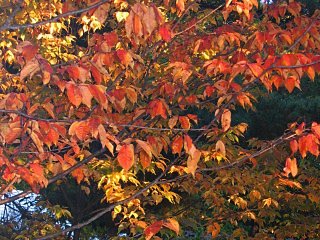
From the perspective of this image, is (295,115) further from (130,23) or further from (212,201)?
(130,23)

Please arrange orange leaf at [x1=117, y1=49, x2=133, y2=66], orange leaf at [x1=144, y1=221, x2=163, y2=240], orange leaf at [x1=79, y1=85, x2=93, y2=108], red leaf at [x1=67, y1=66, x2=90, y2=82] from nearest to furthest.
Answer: orange leaf at [x1=79, y1=85, x2=93, y2=108]
red leaf at [x1=67, y1=66, x2=90, y2=82]
orange leaf at [x1=117, y1=49, x2=133, y2=66]
orange leaf at [x1=144, y1=221, x2=163, y2=240]

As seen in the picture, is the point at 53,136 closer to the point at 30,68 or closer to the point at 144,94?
the point at 30,68

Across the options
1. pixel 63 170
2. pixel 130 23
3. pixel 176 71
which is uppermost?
pixel 130 23

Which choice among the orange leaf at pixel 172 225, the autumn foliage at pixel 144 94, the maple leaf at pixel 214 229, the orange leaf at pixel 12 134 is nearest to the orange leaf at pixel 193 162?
the autumn foliage at pixel 144 94

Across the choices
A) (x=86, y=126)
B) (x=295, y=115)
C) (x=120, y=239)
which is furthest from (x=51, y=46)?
(x=295, y=115)

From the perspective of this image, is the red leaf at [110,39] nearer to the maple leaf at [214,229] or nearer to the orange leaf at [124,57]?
the orange leaf at [124,57]

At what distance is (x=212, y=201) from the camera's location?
5535mm

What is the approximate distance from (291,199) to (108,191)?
2268 mm

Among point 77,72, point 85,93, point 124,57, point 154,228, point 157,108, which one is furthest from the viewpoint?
point 157,108

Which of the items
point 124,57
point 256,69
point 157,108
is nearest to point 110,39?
point 124,57

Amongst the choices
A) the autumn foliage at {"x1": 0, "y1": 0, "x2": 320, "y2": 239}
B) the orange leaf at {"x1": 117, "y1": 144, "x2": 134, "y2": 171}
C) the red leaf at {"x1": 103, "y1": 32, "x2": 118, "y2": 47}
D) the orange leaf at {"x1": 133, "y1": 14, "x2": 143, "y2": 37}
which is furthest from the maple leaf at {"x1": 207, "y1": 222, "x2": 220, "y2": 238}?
the orange leaf at {"x1": 133, "y1": 14, "x2": 143, "y2": 37}

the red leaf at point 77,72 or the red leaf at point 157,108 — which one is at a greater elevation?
the red leaf at point 77,72

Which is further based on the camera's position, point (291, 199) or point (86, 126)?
point (291, 199)

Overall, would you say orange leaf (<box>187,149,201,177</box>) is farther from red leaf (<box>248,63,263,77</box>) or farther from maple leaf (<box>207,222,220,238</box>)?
maple leaf (<box>207,222,220,238</box>)
